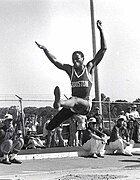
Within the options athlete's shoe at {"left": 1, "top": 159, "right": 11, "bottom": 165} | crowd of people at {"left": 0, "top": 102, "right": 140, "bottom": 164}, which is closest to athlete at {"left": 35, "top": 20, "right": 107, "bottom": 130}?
crowd of people at {"left": 0, "top": 102, "right": 140, "bottom": 164}

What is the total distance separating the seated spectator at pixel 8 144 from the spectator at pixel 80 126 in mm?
2496

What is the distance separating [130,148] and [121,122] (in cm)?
81

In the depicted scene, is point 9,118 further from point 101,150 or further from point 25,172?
point 101,150

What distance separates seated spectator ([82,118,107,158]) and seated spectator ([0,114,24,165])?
7.13ft

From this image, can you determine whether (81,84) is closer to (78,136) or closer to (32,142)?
(32,142)

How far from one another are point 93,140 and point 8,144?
268 cm

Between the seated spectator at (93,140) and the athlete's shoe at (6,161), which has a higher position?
the seated spectator at (93,140)

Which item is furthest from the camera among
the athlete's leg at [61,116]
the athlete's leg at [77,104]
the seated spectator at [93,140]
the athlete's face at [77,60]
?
A: the seated spectator at [93,140]

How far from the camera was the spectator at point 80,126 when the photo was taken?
1211cm

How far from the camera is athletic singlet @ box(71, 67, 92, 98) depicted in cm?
951

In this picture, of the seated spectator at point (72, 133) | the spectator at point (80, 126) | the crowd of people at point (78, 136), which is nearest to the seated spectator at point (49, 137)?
the crowd of people at point (78, 136)

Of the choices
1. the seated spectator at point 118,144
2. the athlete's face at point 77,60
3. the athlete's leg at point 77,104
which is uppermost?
the athlete's face at point 77,60

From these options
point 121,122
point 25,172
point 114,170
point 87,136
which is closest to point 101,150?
point 87,136

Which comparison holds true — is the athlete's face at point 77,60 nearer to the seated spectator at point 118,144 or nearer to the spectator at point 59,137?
the seated spectator at point 118,144
